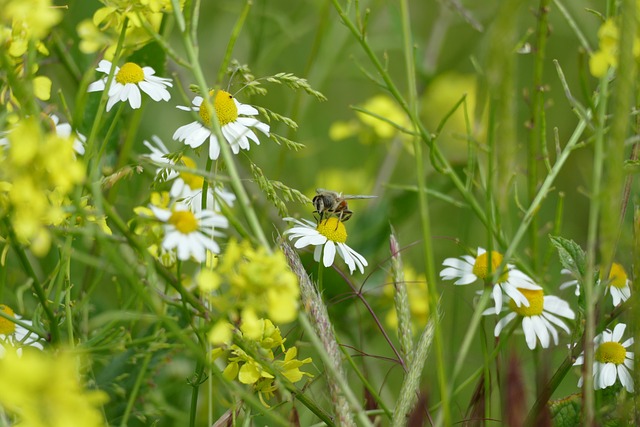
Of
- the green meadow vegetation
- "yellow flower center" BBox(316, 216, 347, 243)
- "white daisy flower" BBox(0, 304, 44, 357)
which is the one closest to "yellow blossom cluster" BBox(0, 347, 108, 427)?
the green meadow vegetation

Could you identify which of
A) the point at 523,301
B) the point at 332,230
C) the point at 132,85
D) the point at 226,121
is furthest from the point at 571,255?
the point at 132,85

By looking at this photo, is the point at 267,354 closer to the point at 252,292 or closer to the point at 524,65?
the point at 252,292

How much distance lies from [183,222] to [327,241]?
0.76 ft

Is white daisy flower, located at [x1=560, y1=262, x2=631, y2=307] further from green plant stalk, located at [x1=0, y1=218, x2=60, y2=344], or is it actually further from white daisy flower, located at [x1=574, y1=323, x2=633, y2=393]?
green plant stalk, located at [x1=0, y1=218, x2=60, y2=344]

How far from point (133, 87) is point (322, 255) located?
0.24 metres

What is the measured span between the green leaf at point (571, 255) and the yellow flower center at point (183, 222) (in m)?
0.36

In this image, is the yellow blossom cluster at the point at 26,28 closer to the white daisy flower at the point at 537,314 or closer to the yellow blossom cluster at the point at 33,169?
the yellow blossom cluster at the point at 33,169

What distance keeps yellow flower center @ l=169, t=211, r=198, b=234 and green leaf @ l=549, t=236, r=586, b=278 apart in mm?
361

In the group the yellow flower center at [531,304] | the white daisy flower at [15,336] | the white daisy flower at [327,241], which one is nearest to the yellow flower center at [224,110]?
the white daisy flower at [327,241]

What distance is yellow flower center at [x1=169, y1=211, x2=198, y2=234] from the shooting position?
54cm

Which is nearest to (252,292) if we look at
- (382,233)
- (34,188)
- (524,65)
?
(34,188)

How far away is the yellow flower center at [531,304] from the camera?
802 millimetres

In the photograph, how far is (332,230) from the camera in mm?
763

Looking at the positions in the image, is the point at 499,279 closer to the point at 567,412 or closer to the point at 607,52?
the point at 567,412
